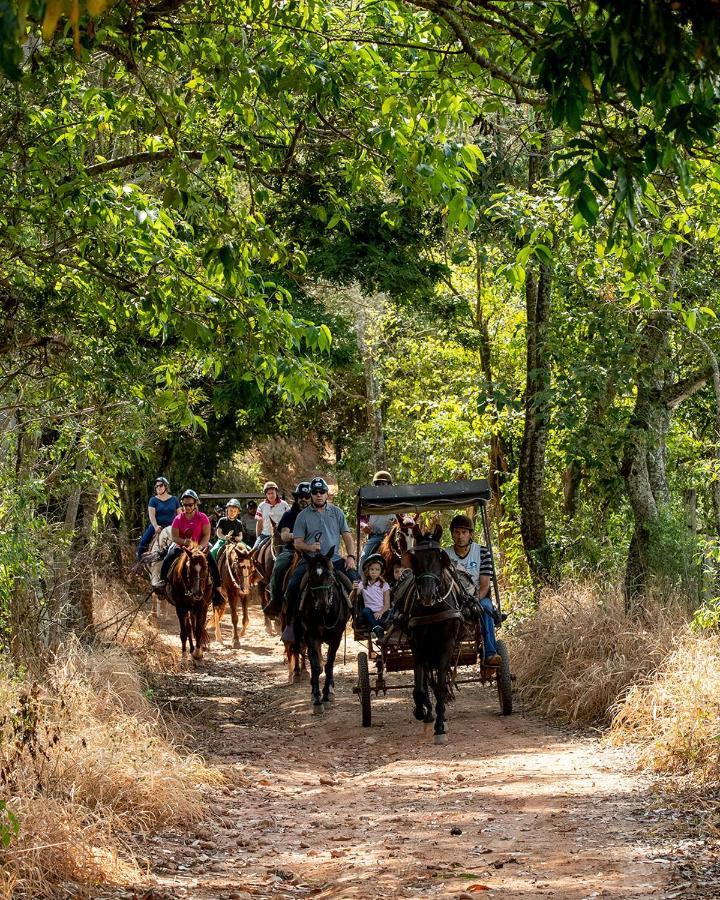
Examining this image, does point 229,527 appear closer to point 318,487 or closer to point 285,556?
point 285,556

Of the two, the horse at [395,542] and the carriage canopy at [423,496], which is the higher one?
the carriage canopy at [423,496]

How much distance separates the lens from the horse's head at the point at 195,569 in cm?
1822

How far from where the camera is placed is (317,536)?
14555 millimetres

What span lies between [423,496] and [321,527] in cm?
198

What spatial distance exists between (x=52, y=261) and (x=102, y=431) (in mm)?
3900

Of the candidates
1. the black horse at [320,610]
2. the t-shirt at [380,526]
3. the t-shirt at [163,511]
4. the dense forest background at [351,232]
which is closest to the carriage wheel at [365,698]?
the black horse at [320,610]

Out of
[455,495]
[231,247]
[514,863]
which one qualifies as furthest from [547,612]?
[231,247]

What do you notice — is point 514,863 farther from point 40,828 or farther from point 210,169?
point 210,169

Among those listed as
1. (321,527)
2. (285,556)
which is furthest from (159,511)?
(321,527)

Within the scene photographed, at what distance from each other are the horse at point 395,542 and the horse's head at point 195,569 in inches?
162

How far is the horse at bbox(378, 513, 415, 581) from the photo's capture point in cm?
1485

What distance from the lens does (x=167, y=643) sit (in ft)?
64.6

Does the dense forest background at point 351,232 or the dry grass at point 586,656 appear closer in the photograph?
the dense forest background at point 351,232

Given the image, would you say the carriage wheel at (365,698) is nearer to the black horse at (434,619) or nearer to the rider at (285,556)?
the black horse at (434,619)
